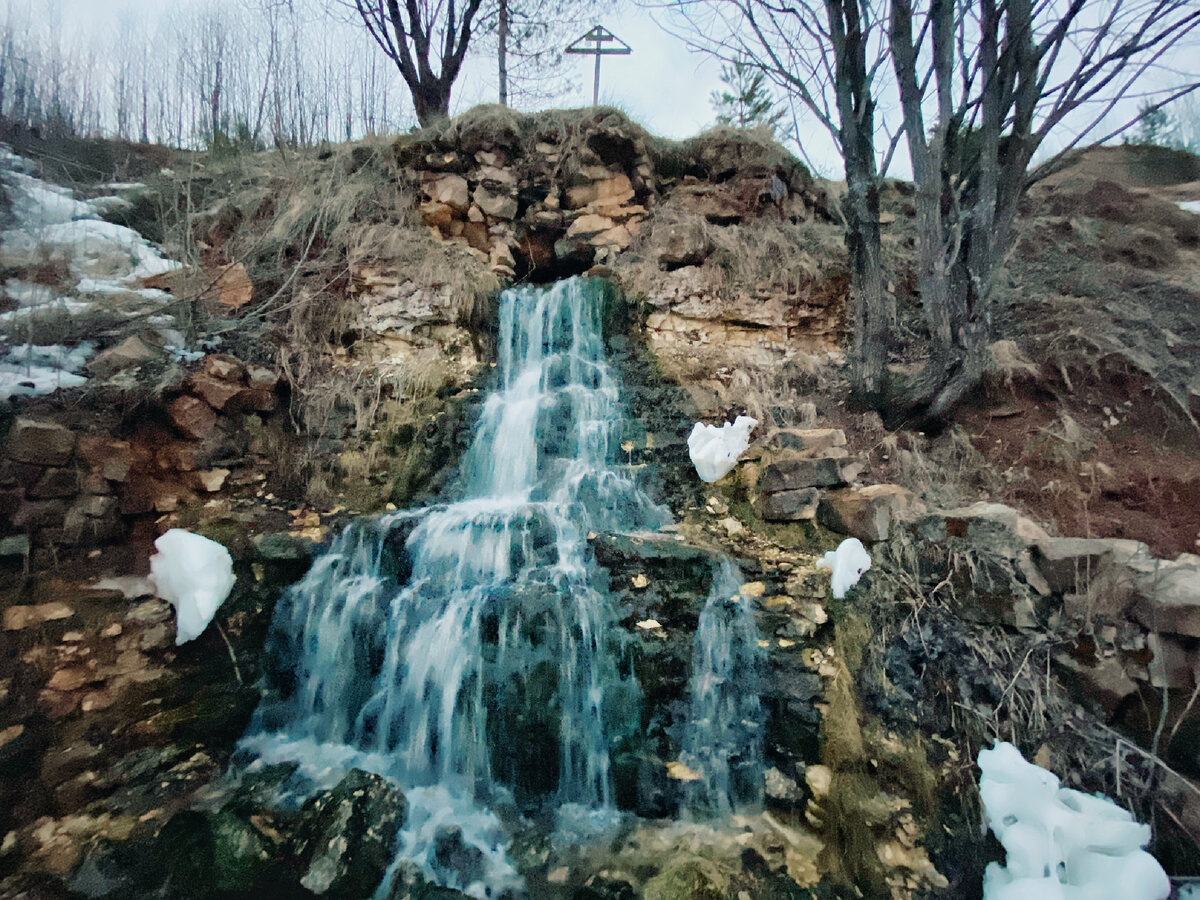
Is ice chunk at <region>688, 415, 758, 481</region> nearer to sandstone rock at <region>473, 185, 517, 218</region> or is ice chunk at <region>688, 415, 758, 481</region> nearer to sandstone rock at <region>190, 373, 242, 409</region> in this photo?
sandstone rock at <region>190, 373, 242, 409</region>

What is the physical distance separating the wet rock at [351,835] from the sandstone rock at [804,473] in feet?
9.47

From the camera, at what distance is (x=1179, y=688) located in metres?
2.27

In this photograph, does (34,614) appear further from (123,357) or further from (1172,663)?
(1172,663)

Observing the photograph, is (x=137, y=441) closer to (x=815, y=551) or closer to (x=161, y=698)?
(x=161, y=698)

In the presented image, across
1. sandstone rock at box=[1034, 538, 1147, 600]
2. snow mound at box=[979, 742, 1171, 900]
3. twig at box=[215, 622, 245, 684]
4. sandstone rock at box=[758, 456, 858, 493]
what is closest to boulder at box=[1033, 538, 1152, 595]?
sandstone rock at box=[1034, 538, 1147, 600]

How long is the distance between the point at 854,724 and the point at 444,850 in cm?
214

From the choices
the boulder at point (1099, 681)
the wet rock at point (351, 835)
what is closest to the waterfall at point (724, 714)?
the boulder at point (1099, 681)

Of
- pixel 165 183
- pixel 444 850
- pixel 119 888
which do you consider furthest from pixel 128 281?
pixel 444 850

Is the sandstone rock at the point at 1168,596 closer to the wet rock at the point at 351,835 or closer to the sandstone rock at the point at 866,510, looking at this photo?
the sandstone rock at the point at 866,510

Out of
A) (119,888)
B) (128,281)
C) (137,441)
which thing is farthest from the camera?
(128,281)

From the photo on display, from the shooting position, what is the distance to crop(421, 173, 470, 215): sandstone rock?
645cm

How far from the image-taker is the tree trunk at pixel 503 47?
9.76 meters

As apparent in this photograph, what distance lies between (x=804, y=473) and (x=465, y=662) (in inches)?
95.3

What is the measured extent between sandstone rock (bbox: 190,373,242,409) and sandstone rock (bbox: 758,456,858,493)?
4028 mm
